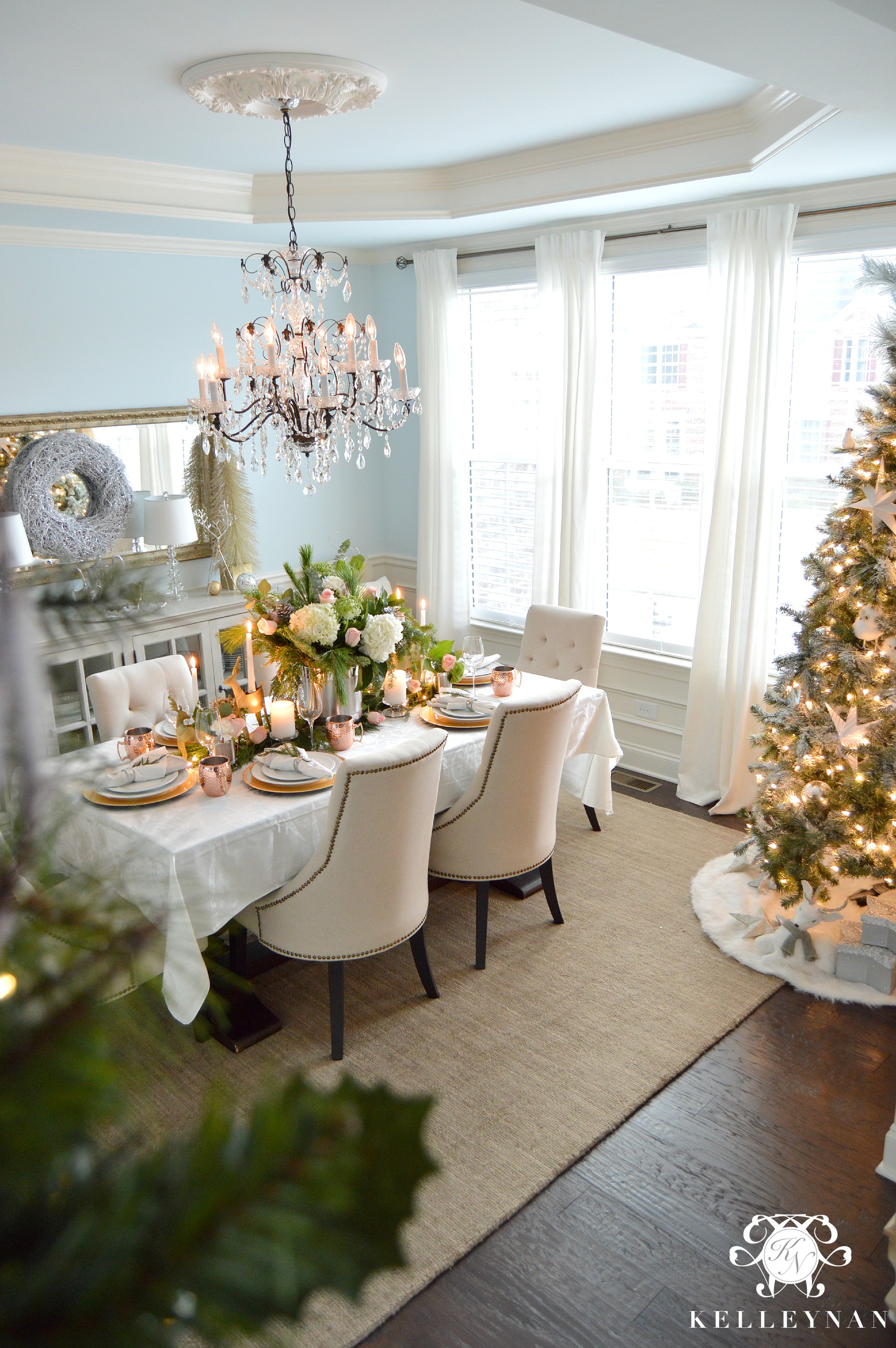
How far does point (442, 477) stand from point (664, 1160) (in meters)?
4.15

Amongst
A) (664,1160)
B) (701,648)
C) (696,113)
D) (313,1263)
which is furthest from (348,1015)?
(696,113)

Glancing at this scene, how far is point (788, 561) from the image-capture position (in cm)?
449

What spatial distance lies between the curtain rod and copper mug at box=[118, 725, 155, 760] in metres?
3.39

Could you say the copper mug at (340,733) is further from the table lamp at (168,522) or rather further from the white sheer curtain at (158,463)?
the white sheer curtain at (158,463)

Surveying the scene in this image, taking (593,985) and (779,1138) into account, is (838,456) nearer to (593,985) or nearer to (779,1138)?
(593,985)

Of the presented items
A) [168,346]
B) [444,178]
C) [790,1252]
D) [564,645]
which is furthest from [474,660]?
[168,346]

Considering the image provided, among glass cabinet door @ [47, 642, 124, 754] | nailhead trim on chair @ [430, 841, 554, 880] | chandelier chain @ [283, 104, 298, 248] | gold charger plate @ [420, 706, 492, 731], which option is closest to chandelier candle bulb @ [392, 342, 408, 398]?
chandelier chain @ [283, 104, 298, 248]

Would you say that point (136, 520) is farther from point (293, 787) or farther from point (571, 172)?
point (571, 172)

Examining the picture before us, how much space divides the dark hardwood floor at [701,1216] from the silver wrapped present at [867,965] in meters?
0.21

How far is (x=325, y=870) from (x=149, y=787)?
61 centimetres

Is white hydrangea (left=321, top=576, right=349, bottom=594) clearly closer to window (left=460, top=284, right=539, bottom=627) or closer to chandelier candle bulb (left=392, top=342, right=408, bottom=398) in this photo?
chandelier candle bulb (left=392, top=342, right=408, bottom=398)

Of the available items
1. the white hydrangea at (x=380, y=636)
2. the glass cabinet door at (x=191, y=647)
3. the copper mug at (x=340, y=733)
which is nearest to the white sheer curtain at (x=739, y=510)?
the white hydrangea at (x=380, y=636)

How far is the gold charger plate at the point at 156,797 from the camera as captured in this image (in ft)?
8.61

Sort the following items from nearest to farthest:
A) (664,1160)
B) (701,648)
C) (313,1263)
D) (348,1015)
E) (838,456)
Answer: (313,1263)
(664,1160)
(348,1015)
(838,456)
(701,648)
